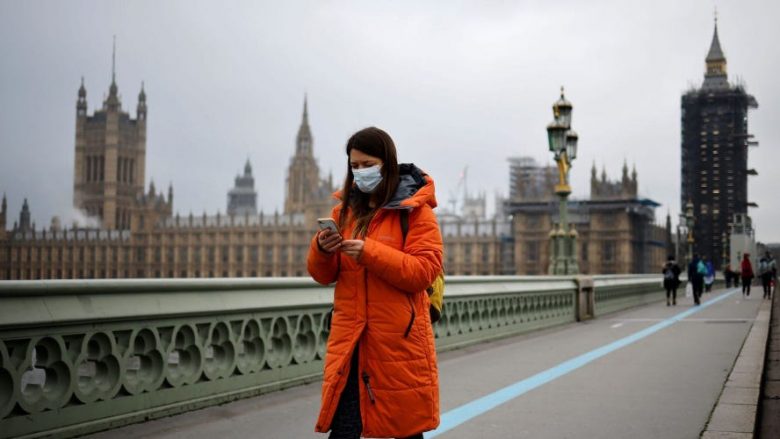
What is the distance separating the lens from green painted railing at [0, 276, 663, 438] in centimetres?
418

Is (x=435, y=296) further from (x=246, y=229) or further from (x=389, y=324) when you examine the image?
(x=246, y=229)

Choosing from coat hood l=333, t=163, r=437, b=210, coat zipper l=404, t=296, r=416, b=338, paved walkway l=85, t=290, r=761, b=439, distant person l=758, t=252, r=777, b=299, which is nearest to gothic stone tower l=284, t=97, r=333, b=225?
distant person l=758, t=252, r=777, b=299

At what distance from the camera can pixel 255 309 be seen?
6.16 metres

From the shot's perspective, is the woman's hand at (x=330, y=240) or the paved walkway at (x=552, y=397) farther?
the paved walkway at (x=552, y=397)

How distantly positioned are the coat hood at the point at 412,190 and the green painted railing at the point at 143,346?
83.5 inches

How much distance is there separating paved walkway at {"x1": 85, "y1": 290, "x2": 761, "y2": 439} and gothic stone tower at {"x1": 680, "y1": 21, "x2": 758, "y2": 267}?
96.4 meters

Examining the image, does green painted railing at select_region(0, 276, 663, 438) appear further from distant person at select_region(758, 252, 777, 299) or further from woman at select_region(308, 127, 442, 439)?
distant person at select_region(758, 252, 777, 299)

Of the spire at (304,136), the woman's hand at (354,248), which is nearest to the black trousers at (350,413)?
the woman's hand at (354,248)

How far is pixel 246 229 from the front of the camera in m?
122

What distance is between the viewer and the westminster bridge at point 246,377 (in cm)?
434

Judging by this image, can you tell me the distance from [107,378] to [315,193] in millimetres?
126748

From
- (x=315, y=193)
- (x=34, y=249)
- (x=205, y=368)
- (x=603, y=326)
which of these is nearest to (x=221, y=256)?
(x=315, y=193)

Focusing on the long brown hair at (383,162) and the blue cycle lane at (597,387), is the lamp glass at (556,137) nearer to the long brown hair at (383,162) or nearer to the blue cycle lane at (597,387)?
the blue cycle lane at (597,387)

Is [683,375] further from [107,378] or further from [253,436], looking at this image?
[107,378]
